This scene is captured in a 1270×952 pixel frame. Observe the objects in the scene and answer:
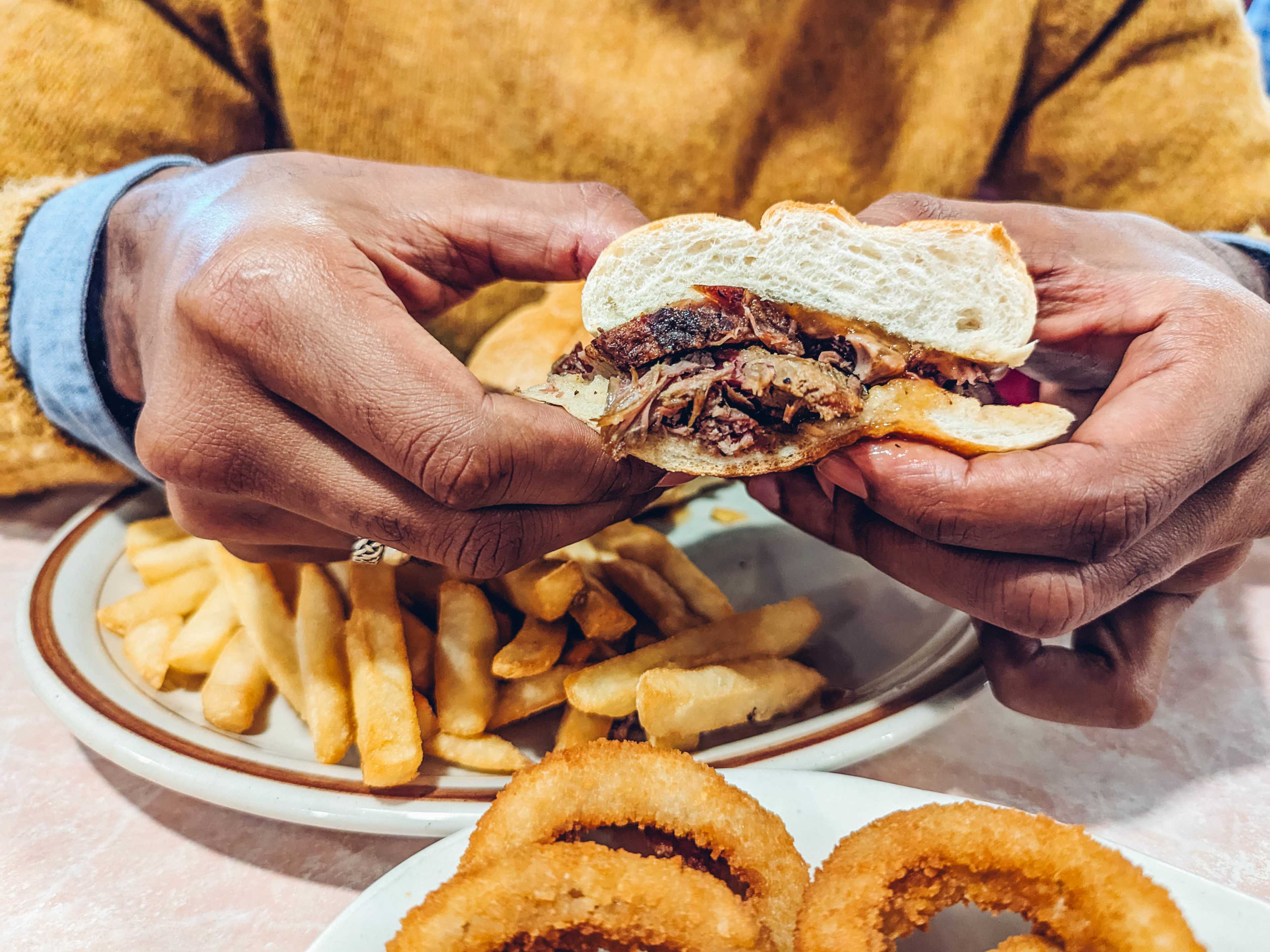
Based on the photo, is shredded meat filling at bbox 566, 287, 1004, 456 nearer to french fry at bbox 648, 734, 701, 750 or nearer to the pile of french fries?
the pile of french fries

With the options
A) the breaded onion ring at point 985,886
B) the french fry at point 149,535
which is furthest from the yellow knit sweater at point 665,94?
the breaded onion ring at point 985,886

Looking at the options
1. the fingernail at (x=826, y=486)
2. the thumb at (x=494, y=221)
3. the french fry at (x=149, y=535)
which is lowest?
the french fry at (x=149, y=535)

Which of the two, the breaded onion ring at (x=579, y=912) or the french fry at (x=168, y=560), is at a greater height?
the breaded onion ring at (x=579, y=912)

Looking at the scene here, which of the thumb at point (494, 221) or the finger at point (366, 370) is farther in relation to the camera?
the thumb at point (494, 221)

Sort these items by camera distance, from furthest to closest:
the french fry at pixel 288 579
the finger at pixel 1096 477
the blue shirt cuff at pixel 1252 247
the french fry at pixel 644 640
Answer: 1. the blue shirt cuff at pixel 1252 247
2. the french fry at pixel 288 579
3. the french fry at pixel 644 640
4. the finger at pixel 1096 477

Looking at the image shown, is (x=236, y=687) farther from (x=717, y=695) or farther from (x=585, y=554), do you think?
(x=717, y=695)

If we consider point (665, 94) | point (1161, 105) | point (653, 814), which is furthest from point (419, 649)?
point (1161, 105)

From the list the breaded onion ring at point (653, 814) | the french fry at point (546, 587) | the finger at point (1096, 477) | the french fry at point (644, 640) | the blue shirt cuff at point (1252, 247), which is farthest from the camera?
the blue shirt cuff at point (1252, 247)

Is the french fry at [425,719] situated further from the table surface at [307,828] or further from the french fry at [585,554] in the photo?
the french fry at [585,554]

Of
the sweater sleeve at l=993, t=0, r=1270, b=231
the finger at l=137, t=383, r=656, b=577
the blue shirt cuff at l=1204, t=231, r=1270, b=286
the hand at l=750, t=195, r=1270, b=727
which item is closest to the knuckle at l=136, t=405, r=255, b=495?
the finger at l=137, t=383, r=656, b=577
